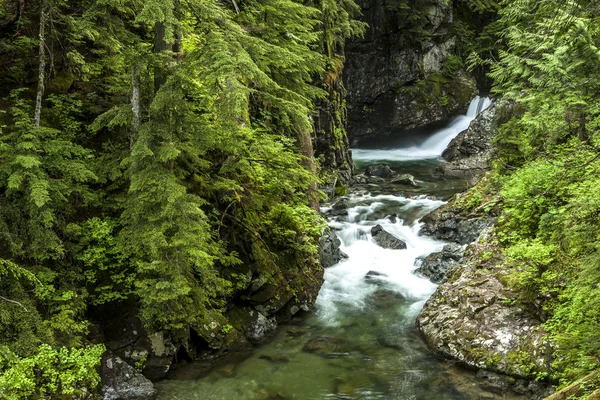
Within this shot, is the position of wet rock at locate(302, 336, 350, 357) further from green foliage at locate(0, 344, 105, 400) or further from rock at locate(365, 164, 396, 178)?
rock at locate(365, 164, 396, 178)

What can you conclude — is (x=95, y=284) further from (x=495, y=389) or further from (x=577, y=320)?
(x=577, y=320)

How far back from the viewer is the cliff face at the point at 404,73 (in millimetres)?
29812

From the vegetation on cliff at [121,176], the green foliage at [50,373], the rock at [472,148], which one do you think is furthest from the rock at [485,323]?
the rock at [472,148]

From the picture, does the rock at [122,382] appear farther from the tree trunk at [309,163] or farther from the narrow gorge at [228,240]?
the tree trunk at [309,163]

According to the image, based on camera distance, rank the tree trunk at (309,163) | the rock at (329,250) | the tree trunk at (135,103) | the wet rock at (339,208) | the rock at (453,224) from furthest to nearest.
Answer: the wet rock at (339,208), the rock at (453,224), the rock at (329,250), the tree trunk at (309,163), the tree trunk at (135,103)

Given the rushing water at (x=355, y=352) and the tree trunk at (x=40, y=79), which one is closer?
the tree trunk at (x=40, y=79)

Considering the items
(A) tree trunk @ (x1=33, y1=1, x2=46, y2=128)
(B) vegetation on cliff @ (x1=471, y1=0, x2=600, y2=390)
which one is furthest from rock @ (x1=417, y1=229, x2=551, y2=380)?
(A) tree trunk @ (x1=33, y1=1, x2=46, y2=128)

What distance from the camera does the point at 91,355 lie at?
6.72 metres

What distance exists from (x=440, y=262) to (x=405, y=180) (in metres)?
9.72

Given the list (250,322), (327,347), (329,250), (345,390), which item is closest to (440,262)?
(329,250)

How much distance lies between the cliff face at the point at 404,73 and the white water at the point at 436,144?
2.13 feet

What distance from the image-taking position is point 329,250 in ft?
45.4

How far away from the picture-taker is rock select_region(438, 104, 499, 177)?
24.4 m

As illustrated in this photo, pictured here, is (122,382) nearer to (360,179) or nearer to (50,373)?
(50,373)
